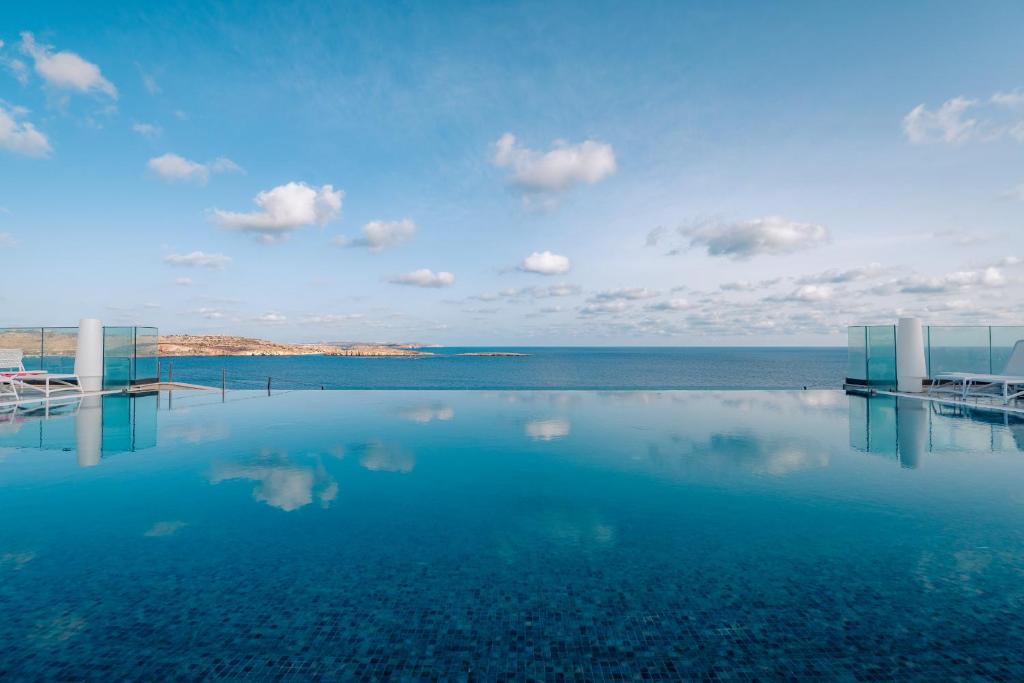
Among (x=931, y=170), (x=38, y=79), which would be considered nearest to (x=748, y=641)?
(x=931, y=170)

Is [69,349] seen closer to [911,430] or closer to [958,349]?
[911,430]

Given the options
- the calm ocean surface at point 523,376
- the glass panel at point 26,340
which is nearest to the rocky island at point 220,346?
the calm ocean surface at point 523,376

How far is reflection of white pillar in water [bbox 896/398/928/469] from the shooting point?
7291mm

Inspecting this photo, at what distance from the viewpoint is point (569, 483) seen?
6199mm

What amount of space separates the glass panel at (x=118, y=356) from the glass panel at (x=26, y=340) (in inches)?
78.7

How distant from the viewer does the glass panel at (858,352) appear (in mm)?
15758

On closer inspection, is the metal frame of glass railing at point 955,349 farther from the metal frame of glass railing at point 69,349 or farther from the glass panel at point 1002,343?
the metal frame of glass railing at point 69,349

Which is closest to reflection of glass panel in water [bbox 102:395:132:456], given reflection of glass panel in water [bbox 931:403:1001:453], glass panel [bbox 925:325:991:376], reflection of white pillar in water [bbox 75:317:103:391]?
reflection of white pillar in water [bbox 75:317:103:391]

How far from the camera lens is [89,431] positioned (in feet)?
30.0

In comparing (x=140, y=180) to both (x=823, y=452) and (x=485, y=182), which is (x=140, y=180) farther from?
(x=823, y=452)

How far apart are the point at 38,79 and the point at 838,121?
20314 mm

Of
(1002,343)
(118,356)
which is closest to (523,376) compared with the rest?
(118,356)

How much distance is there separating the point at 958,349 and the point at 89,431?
74.8 feet

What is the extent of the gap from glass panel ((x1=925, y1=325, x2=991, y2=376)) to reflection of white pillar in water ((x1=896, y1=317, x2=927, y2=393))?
762 mm
